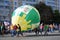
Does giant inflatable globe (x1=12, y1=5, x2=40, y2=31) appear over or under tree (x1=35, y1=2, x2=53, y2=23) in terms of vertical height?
over

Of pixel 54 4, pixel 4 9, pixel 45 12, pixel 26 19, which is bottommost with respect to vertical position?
pixel 45 12

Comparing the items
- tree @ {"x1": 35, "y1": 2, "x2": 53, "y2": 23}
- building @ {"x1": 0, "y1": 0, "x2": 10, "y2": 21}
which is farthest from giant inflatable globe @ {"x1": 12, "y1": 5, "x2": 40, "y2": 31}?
building @ {"x1": 0, "y1": 0, "x2": 10, "y2": 21}

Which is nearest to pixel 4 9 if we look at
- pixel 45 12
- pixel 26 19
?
pixel 45 12

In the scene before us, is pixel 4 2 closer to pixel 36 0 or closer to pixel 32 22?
pixel 36 0

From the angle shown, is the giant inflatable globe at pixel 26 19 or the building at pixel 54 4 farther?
the building at pixel 54 4

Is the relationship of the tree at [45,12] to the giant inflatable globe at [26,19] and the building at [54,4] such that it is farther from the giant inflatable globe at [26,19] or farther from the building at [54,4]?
the giant inflatable globe at [26,19]

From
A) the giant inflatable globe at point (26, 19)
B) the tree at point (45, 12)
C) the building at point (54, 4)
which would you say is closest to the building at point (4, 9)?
the tree at point (45, 12)

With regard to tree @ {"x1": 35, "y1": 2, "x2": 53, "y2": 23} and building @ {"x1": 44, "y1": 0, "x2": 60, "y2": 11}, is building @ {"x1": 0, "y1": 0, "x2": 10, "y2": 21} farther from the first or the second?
building @ {"x1": 44, "y1": 0, "x2": 60, "y2": 11}

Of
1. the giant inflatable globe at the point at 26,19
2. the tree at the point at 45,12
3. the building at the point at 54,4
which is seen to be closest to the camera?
the giant inflatable globe at the point at 26,19

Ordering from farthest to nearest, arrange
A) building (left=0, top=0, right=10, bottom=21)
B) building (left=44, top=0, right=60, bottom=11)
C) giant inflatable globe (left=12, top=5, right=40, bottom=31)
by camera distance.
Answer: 1. building (left=44, top=0, right=60, bottom=11)
2. building (left=0, top=0, right=10, bottom=21)
3. giant inflatable globe (left=12, top=5, right=40, bottom=31)

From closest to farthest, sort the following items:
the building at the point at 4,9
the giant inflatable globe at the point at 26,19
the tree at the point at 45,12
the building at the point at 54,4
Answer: the giant inflatable globe at the point at 26,19 → the tree at the point at 45,12 → the building at the point at 4,9 → the building at the point at 54,4

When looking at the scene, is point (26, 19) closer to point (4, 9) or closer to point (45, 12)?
point (45, 12)

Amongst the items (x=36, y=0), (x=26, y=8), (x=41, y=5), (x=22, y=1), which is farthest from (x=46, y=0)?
(x=26, y=8)

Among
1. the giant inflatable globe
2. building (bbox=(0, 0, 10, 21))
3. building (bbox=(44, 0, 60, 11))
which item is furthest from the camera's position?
building (bbox=(44, 0, 60, 11))
